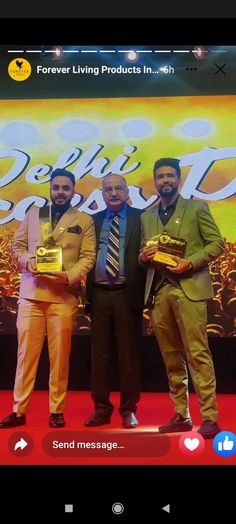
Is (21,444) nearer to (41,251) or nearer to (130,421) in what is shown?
(130,421)

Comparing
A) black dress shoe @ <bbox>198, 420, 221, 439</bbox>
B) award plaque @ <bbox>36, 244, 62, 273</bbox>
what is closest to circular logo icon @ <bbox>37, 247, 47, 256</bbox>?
award plaque @ <bbox>36, 244, 62, 273</bbox>

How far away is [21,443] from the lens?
4.59ft

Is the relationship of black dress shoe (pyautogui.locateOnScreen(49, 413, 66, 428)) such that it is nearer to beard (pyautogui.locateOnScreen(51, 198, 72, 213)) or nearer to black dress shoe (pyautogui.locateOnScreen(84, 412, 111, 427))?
black dress shoe (pyautogui.locateOnScreen(84, 412, 111, 427))

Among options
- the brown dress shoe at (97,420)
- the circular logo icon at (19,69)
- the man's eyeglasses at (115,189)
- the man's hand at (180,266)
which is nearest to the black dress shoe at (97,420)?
the brown dress shoe at (97,420)

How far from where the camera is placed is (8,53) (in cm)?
140

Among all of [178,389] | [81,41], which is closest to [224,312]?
[178,389]

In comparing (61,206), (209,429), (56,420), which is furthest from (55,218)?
(209,429)

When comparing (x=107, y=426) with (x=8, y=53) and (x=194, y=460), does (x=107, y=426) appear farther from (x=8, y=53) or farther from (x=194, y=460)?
(x=8, y=53)

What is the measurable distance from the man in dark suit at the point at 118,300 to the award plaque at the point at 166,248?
1.4 inches

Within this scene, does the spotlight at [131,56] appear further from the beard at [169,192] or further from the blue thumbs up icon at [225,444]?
the blue thumbs up icon at [225,444]

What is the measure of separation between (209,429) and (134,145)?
560 mm

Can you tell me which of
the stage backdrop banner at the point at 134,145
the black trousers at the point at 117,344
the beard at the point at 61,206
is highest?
the stage backdrop banner at the point at 134,145

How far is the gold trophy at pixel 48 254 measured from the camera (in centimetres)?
144

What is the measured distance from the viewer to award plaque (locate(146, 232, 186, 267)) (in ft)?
4.70
